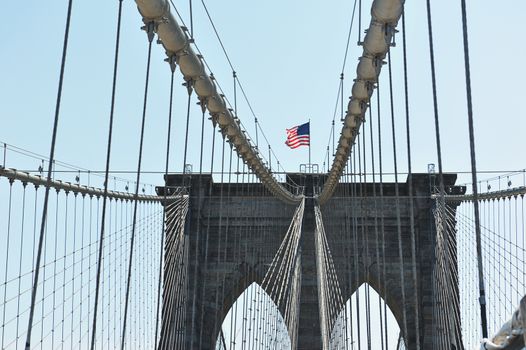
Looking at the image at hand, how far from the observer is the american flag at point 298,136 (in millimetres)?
27188

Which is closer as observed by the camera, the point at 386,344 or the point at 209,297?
the point at 386,344

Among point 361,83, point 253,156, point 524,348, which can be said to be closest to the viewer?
point 524,348

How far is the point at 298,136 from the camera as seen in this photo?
2762cm

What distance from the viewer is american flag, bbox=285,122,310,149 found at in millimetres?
27188

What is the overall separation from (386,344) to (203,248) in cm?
1821

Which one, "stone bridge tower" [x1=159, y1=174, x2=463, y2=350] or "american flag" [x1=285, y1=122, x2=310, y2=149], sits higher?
"american flag" [x1=285, y1=122, x2=310, y2=149]

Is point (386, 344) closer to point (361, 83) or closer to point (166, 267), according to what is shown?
point (361, 83)

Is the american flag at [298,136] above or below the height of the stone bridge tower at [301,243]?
above

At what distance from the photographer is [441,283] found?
25312 mm

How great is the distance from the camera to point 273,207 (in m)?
28.1

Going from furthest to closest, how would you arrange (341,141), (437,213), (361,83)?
1. (437,213)
2. (341,141)
3. (361,83)

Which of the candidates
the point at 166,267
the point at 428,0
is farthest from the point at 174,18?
the point at 166,267

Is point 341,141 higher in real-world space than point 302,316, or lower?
higher

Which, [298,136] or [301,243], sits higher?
[298,136]
